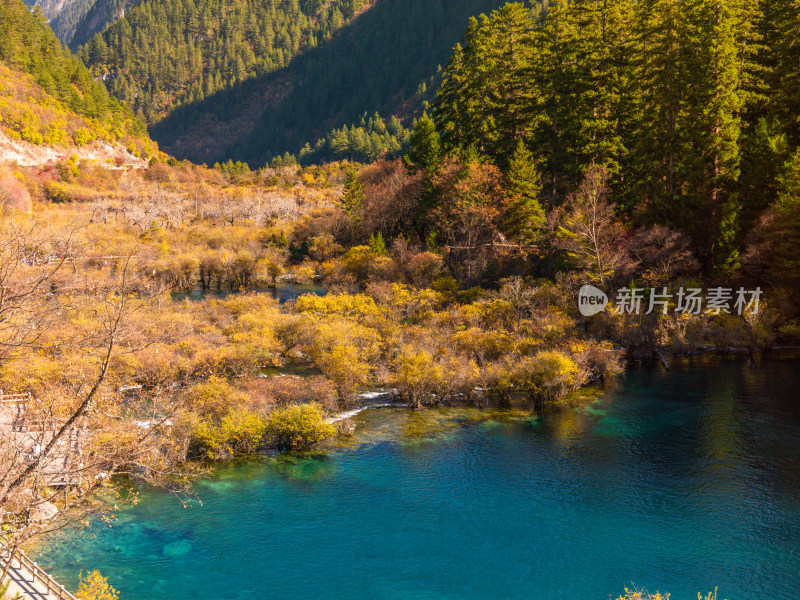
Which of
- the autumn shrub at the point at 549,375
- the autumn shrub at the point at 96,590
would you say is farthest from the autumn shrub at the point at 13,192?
the autumn shrub at the point at 96,590

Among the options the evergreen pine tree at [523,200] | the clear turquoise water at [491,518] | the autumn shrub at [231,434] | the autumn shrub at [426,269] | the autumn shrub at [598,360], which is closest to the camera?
the clear turquoise water at [491,518]

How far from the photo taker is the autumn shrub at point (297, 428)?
2848 centimetres

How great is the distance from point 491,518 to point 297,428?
10.1 m

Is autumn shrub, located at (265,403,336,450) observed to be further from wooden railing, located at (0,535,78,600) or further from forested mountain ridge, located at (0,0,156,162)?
forested mountain ridge, located at (0,0,156,162)

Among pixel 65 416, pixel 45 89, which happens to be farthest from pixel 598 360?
pixel 45 89

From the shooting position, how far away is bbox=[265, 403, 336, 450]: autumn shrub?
1121 inches

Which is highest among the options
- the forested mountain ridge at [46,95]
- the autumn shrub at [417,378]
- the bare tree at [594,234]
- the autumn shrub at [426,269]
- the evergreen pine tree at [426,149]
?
the forested mountain ridge at [46,95]

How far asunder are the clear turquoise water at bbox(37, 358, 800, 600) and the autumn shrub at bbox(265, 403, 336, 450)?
1077 mm

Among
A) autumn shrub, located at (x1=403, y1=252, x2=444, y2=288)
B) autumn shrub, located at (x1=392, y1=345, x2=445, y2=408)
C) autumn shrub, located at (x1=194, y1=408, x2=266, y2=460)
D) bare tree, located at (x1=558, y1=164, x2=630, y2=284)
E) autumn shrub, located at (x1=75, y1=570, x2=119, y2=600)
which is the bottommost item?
autumn shrub, located at (x1=75, y1=570, x2=119, y2=600)

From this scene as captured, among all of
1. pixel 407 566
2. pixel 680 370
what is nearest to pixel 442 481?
pixel 407 566

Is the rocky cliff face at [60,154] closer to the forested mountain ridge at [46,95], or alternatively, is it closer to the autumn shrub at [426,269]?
the forested mountain ridge at [46,95]

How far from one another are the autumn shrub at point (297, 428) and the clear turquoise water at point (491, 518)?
108cm

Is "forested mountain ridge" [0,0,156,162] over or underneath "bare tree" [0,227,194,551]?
over

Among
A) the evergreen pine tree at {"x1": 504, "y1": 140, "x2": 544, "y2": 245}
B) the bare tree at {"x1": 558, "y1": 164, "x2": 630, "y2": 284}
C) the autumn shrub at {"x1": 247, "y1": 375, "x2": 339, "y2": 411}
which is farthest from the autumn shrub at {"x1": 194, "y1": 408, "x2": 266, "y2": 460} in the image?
the evergreen pine tree at {"x1": 504, "y1": 140, "x2": 544, "y2": 245}
